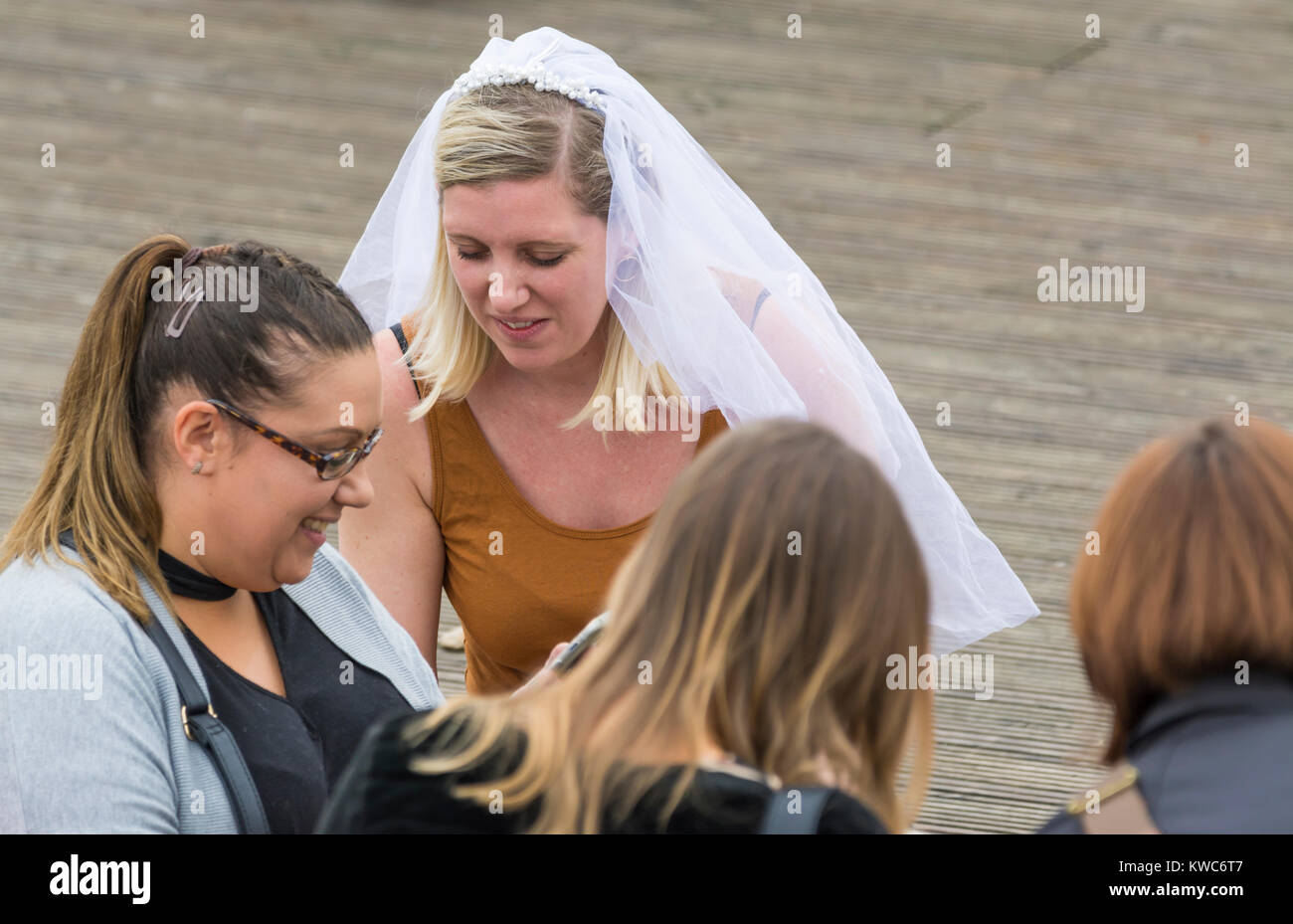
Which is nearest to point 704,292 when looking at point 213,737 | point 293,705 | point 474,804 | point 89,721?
point 293,705

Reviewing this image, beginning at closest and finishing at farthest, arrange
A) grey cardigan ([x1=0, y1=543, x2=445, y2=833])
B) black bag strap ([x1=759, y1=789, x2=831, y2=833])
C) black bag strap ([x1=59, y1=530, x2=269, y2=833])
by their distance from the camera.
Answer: black bag strap ([x1=759, y1=789, x2=831, y2=833]) < grey cardigan ([x1=0, y1=543, x2=445, y2=833]) < black bag strap ([x1=59, y1=530, x2=269, y2=833])

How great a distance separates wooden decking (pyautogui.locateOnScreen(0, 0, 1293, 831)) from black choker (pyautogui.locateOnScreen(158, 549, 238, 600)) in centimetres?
189

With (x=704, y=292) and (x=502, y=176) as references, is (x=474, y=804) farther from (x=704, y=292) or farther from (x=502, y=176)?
(x=704, y=292)

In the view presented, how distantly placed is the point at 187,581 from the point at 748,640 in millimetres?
941

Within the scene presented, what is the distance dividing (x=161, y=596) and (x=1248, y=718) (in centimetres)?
137

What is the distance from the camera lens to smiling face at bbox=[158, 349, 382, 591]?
220 centimetres

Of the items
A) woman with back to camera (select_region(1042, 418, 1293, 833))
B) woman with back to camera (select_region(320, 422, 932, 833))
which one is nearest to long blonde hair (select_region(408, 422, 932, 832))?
woman with back to camera (select_region(320, 422, 932, 833))

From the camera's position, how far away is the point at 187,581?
7.32 feet

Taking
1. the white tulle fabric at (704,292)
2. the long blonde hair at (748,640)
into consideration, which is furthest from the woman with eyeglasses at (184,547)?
the white tulle fabric at (704,292)

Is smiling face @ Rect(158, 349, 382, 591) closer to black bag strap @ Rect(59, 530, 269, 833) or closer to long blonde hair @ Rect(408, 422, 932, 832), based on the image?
black bag strap @ Rect(59, 530, 269, 833)

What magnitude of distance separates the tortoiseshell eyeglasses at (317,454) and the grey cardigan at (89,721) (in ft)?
0.83

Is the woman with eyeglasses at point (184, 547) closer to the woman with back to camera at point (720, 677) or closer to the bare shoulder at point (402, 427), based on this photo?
the woman with back to camera at point (720, 677)

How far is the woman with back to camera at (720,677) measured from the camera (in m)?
1.61
